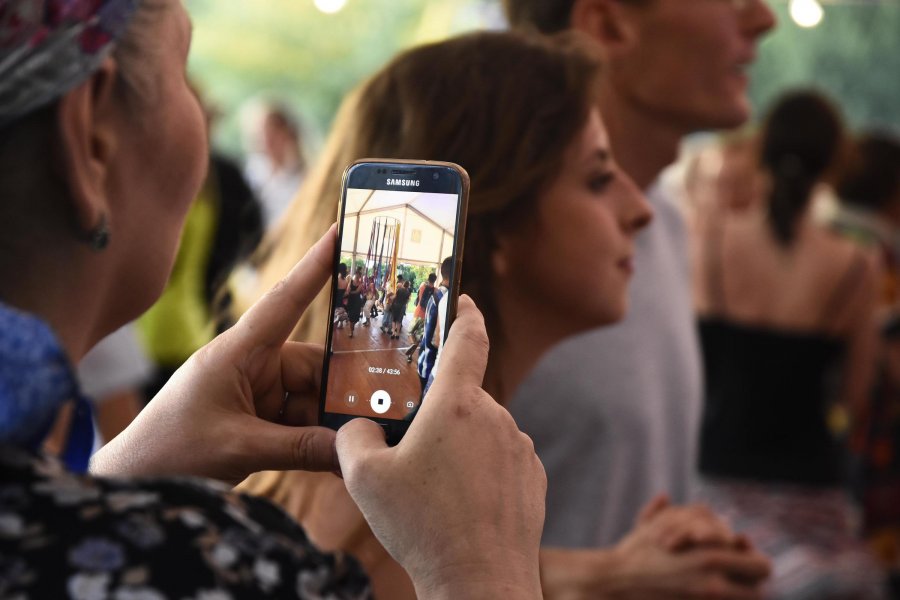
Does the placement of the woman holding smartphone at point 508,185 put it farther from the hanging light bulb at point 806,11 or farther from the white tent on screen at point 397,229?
the hanging light bulb at point 806,11

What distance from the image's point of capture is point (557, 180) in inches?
45.3

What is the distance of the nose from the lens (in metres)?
1.61

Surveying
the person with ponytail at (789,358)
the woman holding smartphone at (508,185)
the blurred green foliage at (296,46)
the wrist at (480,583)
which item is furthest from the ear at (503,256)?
the blurred green foliage at (296,46)

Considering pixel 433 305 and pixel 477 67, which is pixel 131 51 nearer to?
pixel 433 305

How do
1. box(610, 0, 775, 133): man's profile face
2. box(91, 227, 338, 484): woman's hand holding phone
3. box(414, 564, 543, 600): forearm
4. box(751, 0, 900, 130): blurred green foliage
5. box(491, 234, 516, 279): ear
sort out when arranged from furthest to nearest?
1. box(751, 0, 900, 130): blurred green foliage
2. box(610, 0, 775, 133): man's profile face
3. box(491, 234, 516, 279): ear
4. box(91, 227, 338, 484): woman's hand holding phone
5. box(414, 564, 543, 600): forearm

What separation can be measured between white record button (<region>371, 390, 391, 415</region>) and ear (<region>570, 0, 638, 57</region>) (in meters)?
0.89

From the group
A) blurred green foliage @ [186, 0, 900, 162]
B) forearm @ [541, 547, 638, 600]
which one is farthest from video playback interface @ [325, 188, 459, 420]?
blurred green foliage @ [186, 0, 900, 162]

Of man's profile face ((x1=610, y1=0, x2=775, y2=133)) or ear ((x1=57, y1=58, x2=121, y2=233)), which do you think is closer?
ear ((x1=57, y1=58, x2=121, y2=233))

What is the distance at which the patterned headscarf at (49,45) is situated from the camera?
558 millimetres

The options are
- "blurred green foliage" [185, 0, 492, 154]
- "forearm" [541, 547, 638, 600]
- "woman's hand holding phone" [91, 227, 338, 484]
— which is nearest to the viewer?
"woman's hand holding phone" [91, 227, 338, 484]

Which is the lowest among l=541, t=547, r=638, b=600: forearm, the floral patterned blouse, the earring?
l=541, t=547, r=638, b=600: forearm

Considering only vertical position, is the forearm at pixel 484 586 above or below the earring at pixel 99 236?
below

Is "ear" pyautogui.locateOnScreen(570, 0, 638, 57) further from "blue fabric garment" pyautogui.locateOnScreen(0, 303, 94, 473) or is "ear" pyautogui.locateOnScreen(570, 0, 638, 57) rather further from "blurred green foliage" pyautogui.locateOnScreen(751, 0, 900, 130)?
"blurred green foliage" pyautogui.locateOnScreen(751, 0, 900, 130)

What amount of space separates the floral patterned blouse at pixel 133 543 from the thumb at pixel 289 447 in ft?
0.38
